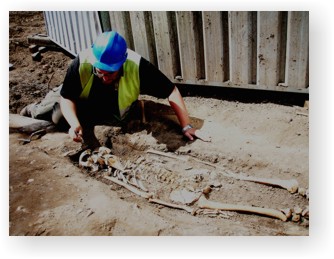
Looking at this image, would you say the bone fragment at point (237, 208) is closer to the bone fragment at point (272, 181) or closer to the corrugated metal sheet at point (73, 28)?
the bone fragment at point (272, 181)

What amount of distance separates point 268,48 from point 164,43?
2.19ft

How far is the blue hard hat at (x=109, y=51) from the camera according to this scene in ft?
6.19

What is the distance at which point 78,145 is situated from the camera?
225 centimetres

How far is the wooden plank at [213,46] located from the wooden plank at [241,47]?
0.06m

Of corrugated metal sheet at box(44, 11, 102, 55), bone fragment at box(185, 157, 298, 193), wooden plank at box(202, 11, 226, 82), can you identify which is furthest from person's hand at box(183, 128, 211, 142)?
corrugated metal sheet at box(44, 11, 102, 55)

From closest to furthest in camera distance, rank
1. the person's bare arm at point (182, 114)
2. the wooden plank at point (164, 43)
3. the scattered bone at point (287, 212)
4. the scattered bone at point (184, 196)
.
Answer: the scattered bone at point (287, 212), the scattered bone at point (184, 196), the person's bare arm at point (182, 114), the wooden plank at point (164, 43)

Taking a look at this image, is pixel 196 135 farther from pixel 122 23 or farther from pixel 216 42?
pixel 122 23

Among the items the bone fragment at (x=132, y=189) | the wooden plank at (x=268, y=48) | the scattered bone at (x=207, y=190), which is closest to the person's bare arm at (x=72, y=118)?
the bone fragment at (x=132, y=189)

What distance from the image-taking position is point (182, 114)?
7.16 ft

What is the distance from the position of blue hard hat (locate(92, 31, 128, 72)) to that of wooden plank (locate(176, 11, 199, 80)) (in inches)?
20.6

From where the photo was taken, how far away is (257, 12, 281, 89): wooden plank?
6.82ft

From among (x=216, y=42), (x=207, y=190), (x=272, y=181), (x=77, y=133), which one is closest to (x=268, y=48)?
(x=216, y=42)

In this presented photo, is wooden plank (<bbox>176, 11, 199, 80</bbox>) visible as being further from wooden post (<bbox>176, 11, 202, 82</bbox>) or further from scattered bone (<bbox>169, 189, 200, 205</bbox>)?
scattered bone (<bbox>169, 189, 200, 205</bbox>)

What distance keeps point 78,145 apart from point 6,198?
1.67 ft
